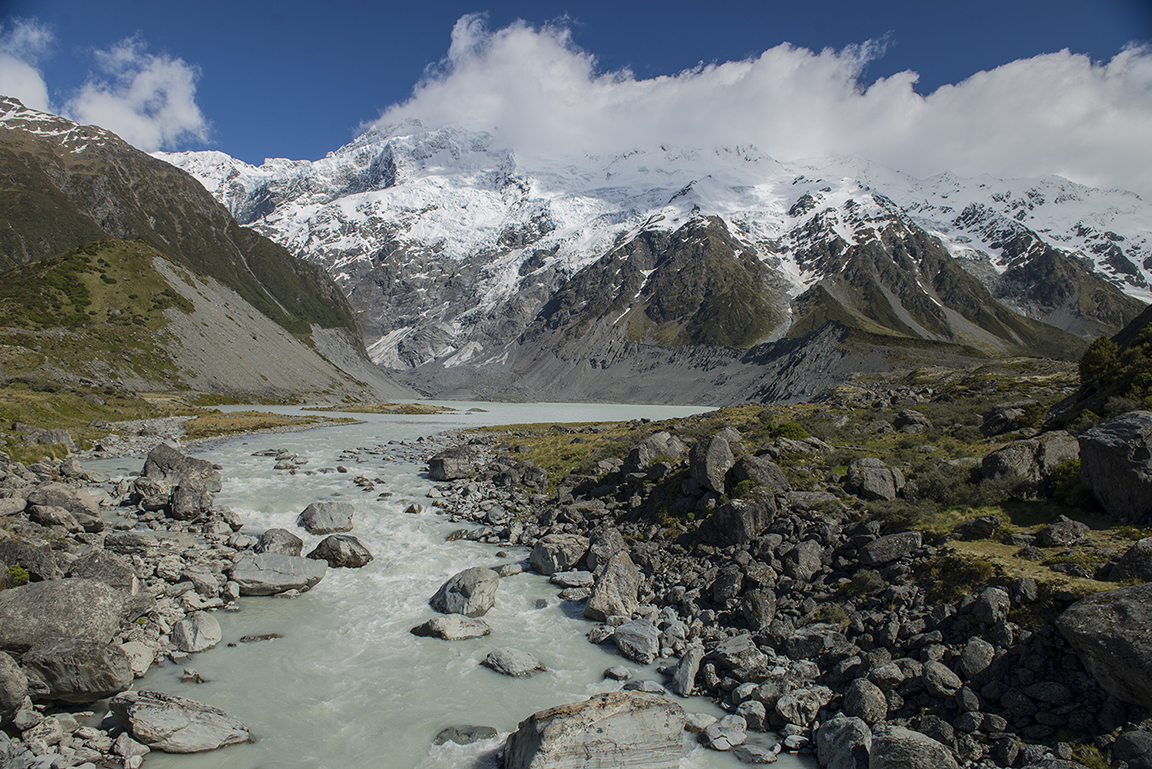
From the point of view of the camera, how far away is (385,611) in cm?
2059

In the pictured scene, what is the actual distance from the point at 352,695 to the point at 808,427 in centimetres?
3471

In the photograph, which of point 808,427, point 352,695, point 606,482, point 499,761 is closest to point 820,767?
point 499,761

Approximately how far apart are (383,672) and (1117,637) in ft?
59.2

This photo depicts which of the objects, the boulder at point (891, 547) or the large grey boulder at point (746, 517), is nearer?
the boulder at point (891, 547)

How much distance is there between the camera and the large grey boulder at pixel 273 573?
21031 millimetres

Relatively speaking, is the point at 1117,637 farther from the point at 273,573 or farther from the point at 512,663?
the point at 273,573

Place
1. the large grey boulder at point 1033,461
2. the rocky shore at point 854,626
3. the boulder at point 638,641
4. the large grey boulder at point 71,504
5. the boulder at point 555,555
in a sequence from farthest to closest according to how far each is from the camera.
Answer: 1. the boulder at point 555,555
2. the large grey boulder at point 71,504
3. the large grey boulder at point 1033,461
4. the boulder at point 638,641
5. the rocky shore at point 854,626

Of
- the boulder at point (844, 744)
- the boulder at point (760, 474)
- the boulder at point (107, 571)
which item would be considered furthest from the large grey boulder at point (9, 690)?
the boulder at point (760, 474)

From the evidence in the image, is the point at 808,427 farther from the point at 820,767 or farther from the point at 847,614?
the point at 820,767

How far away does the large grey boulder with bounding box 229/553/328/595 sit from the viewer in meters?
21.0

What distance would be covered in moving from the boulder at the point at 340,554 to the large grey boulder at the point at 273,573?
1362 mm

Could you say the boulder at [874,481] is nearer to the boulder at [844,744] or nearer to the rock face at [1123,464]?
the rock face at [1123,464]

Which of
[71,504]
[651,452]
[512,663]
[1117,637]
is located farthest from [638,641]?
[71,504]

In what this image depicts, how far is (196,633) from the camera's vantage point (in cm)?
1714
